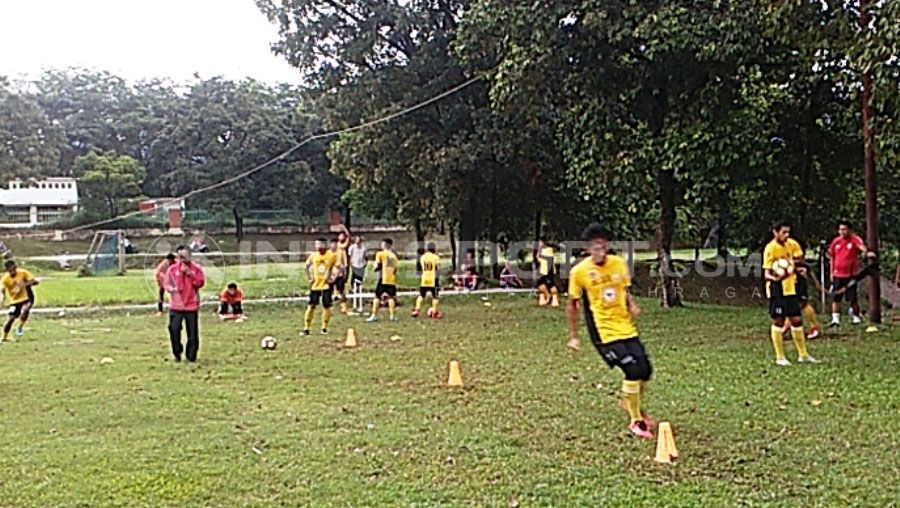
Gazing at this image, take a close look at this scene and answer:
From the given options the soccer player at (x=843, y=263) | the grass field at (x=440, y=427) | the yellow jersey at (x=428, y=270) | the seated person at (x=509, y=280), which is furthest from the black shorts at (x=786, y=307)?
the seated person at (x=509, y=280)

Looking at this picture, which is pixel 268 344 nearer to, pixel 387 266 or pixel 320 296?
pixel 320 296

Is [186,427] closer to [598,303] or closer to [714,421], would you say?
[598,303]

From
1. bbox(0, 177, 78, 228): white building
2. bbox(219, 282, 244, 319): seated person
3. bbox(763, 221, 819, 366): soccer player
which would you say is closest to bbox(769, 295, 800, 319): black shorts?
bbox(763, 221, 819, 366): soccer player

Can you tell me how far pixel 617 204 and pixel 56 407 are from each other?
22222 millimetres

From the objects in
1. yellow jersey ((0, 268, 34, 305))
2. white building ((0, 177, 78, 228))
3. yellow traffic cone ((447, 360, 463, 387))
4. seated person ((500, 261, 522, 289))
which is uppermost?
white building ((0, 177, 78, 228))

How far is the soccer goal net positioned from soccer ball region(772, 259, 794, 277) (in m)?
32.3

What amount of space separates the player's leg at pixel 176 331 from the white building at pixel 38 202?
155ft

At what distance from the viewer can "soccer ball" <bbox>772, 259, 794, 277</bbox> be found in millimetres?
11506

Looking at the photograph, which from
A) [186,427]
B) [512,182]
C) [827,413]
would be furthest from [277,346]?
[512,182]

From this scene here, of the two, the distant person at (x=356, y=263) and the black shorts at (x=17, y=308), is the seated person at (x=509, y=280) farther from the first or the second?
the black shorts at (x=17, y=308)

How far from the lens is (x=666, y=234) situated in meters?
21.3

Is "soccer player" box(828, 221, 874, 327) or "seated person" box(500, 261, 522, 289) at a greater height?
"soccer player" box(828, 221, 874, 327)

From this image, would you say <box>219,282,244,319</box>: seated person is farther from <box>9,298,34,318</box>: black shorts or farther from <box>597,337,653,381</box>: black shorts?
<box>597,337,653,381</box>: black shorts

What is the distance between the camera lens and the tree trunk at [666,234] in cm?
2066
